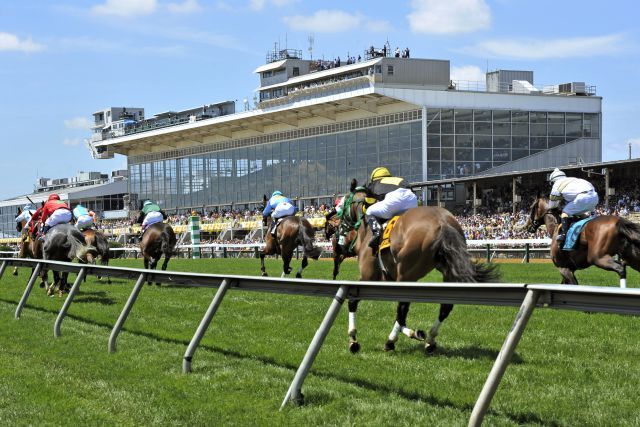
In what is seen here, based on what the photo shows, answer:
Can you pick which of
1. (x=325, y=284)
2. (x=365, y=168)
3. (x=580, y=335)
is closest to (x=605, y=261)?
(x=580, y=335)

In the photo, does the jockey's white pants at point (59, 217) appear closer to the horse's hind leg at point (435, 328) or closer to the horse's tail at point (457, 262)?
the horse's tail at point (457, 262)

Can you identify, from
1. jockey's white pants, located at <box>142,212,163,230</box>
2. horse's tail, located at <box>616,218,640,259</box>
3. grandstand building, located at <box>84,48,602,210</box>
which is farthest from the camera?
grandstand building, located at <box>84,48,602,210</box>

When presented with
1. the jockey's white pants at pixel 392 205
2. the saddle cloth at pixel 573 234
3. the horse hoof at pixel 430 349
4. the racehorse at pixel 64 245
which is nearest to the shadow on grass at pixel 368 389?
the horse hoof at pixel 430 349

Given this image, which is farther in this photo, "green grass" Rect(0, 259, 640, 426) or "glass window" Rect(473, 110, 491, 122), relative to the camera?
"glass window" Rect(473, 110, 491, 122)

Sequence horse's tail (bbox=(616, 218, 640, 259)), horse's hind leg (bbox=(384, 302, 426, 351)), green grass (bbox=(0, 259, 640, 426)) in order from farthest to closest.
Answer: horse's tail (bbox=(616, 218, 640, 259)) → horse's hind leg (bbox=(384, 302, 426, 351)) → green grass (bbox=(0, 259, 640, 426))

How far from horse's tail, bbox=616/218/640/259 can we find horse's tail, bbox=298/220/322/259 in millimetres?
8159

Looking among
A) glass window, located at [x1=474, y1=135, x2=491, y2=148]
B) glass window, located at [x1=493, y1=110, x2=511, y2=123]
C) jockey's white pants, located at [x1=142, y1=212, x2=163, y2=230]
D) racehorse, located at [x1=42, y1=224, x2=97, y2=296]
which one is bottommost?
racehorse, located at [x1=42, y1=224, x2=97, y2=296]

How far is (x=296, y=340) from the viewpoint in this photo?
886 cm

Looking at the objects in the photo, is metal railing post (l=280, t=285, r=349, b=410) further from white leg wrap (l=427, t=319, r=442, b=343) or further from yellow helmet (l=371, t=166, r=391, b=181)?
yellow helmet (l=371, t=166, r=391, b=181)

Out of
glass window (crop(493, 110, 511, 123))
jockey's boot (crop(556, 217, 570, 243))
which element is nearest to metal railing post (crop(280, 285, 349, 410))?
jockey's boot (crop(556, 217, 570, 243))

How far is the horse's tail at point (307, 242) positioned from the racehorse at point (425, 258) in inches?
358

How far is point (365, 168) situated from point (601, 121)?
1393cm

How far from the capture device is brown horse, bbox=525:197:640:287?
1055cm

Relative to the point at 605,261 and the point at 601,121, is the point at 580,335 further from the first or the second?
the point at 601,121
